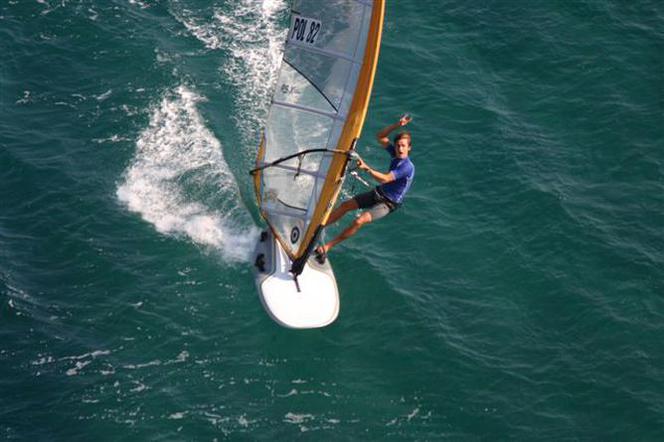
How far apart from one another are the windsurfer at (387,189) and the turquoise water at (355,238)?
229 cm

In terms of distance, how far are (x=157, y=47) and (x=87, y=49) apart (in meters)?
2.58

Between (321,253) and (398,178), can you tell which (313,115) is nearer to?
(398,178)

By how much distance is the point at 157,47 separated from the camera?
32688mm

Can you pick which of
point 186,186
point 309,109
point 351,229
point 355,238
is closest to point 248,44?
point 186,186

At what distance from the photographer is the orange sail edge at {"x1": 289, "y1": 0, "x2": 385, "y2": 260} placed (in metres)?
21.8

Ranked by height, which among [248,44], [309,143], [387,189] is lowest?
[248,44]

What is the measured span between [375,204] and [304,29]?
197 inches

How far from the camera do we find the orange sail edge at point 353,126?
2175cm

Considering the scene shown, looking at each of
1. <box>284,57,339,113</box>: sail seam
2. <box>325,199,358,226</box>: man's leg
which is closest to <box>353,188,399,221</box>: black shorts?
<box>325,199,358,226</box>: man's leg

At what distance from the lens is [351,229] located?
24.1 meters

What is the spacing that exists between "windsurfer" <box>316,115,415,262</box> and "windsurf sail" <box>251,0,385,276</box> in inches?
32.0

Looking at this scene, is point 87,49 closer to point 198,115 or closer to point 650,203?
point 198,115

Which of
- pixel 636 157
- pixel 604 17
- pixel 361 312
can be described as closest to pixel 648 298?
pixel 636 157

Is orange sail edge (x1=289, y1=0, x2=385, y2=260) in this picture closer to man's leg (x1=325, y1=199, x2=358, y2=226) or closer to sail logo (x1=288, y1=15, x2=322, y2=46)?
man's leg (x1=325, y1=199, x2=358, y2=226)
